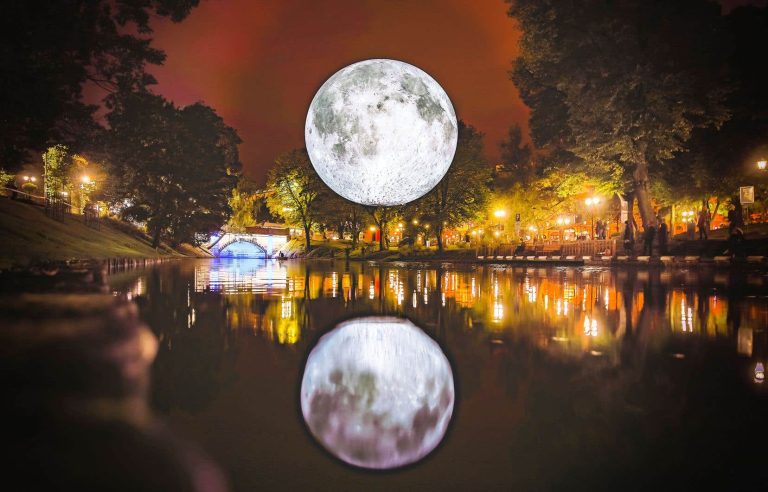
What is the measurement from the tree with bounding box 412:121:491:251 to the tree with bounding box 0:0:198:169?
113 feet

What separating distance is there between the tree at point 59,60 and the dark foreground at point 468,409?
12.3 meters

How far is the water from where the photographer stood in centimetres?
273

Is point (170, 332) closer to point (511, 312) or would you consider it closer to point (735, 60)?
point (511, 312)

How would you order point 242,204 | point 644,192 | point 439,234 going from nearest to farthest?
point 644,192 < point 439,234 < point 242,204

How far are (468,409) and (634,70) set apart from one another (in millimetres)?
28583

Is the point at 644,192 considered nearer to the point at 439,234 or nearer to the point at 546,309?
the point at 439,234

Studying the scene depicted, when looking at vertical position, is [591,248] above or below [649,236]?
below

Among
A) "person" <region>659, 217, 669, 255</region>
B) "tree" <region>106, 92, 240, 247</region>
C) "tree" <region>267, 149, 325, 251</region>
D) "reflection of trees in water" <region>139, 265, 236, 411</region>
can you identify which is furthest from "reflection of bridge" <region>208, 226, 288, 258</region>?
"reflection of trees in water" <region>139, 265, 236, 411</region>

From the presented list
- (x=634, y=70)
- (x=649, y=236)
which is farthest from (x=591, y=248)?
(x=634, y=70)

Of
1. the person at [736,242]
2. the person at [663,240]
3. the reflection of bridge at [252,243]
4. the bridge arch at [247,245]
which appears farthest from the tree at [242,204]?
the person at [736,242]

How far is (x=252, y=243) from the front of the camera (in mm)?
96625

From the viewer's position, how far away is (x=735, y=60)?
32875mm

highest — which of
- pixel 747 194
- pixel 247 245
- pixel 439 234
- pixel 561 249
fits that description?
pixel 747 194

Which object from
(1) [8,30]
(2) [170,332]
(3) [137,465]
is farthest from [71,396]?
(1) [8,30]
